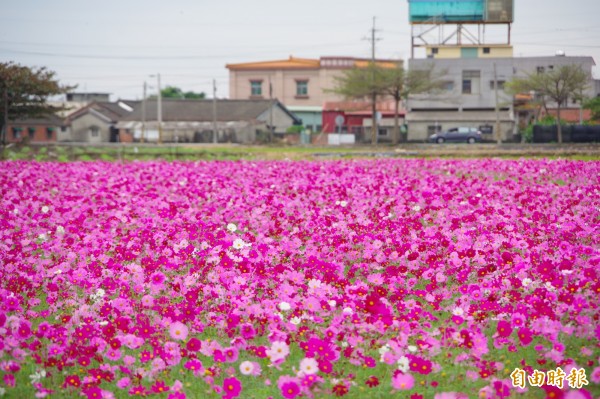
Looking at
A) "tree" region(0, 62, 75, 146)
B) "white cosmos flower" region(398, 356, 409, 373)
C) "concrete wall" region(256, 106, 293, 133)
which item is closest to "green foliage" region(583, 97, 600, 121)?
"concrete wall" region(256, 106, 293, 133)

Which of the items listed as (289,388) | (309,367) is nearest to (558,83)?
(309,367)

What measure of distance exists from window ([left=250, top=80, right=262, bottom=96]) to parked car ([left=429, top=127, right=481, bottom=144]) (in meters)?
29.6

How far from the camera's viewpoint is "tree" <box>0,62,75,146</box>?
47250 millimetres

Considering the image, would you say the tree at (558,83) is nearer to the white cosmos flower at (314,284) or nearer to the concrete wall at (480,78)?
the concrete wall at (480,78)

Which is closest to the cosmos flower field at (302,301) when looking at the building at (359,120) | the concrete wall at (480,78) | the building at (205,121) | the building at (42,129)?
the concrete wall at (480,78)

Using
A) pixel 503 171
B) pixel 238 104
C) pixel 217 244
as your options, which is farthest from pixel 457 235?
pixel 238 104

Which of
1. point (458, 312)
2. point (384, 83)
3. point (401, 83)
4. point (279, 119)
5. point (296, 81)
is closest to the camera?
point (458, 312)

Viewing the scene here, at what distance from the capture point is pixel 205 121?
222 feet

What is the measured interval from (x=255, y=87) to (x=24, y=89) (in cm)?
3620

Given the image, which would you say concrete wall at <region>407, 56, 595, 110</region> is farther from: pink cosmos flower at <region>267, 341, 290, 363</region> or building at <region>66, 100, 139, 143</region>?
pink cosmos flower at <region>267, 341, 290, 363</region>

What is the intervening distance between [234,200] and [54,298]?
5.42 metres

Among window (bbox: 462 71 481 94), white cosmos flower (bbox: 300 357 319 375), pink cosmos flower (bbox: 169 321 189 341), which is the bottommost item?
white cosmos flower (bbox: 300 357 319 375)

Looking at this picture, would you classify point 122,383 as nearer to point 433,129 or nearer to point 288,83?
point 433,129

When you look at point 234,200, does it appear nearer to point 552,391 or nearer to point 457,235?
point 457,235
